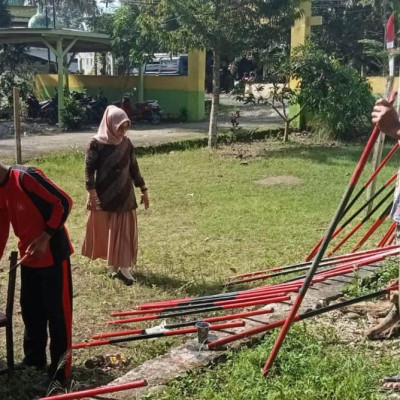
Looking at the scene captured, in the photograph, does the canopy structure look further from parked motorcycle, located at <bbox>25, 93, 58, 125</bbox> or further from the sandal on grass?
the sandal on grass

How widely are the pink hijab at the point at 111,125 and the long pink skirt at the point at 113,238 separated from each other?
0.62 metres

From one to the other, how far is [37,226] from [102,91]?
16493mm

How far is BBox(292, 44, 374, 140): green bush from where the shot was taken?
44.3ft

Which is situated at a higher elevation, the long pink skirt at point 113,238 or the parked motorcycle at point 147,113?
the parked motorcycle at point 147,113

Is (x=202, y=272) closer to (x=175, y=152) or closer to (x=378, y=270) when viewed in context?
(x=378, y=270)

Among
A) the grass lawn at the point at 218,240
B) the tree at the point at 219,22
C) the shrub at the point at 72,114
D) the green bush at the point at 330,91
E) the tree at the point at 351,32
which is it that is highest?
the tree at the point at 351,32

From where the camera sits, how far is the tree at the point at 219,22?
37.7ft

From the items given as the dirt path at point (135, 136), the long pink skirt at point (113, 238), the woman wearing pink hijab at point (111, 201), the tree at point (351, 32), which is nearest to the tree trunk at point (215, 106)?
the dirt path at point (135, 136)

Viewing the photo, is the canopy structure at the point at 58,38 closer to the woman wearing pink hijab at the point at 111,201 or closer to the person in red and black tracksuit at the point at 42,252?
the woman wearing pink hijab at the point at 111,201

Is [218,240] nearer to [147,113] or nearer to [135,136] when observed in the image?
[135,136]

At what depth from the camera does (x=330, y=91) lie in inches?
534

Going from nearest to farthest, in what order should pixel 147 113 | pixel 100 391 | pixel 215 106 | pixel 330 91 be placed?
pixel 100 391, pixel 215 106, pixel 330 91, pixel 147 113

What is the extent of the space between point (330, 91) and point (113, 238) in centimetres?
970

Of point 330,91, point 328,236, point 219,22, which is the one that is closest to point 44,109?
point 219,22
